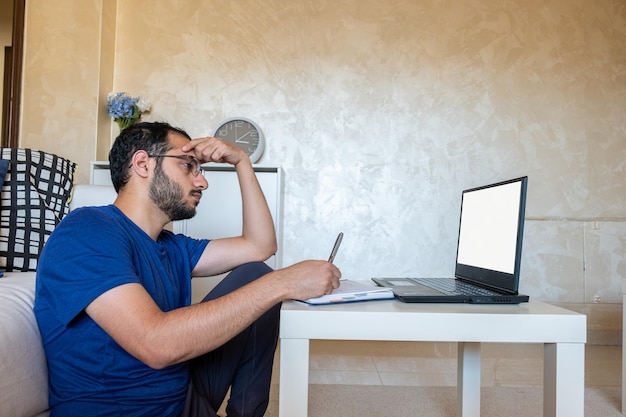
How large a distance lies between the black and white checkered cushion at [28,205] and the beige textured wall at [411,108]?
1.43m

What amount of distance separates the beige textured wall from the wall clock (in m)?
0.12

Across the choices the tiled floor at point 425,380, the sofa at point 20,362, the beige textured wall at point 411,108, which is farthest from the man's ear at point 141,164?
the beige textured wall at point 411,108

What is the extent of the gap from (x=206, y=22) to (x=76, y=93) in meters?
0.92

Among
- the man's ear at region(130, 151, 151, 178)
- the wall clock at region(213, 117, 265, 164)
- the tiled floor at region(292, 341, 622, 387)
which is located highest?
the wall clock at region(213, 117, 265, 164)

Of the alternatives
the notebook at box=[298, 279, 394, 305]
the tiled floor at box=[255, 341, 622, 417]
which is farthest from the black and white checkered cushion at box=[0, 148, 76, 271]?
A: the notebook at box=[298, 279, 394, 305]

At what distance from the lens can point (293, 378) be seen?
0.79 metres

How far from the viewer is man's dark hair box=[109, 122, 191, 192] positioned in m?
1.06

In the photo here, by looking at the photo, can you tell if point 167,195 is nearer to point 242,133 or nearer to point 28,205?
point 28,205

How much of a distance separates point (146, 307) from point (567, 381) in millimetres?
722

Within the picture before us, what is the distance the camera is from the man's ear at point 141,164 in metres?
1.05

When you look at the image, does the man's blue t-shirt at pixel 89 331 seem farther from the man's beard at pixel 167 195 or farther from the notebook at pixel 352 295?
the notebook at pixel 352 295

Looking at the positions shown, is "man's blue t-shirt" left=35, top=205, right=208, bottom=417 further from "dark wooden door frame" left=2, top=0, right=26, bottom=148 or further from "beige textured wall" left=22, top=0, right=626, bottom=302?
"dark wooden door frame" left=2, top=0, right=26, bottom=148

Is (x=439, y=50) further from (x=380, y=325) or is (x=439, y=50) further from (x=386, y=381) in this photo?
(x=380, y=325)

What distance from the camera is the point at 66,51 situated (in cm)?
277
